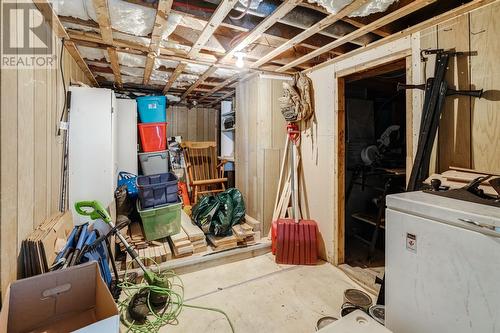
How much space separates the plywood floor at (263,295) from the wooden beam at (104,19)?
2382 millimetres

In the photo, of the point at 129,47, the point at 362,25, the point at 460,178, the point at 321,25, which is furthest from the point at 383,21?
the point at 129,47

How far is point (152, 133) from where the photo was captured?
4.02 meters

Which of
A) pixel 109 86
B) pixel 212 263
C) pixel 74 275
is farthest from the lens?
pixel 109 86

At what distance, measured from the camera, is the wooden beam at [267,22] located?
1.66 m

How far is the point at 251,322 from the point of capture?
1925mm

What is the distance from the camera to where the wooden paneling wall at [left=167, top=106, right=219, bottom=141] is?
5203 millimetres

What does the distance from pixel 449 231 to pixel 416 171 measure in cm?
89

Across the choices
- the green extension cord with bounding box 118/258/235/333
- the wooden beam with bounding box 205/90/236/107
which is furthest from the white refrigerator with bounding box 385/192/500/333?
the wooden beam with bounding box 205/90/236/107

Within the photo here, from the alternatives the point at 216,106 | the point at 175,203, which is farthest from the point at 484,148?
the point at 216,106

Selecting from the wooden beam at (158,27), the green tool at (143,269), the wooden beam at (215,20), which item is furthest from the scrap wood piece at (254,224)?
the wooden beam at (158,27)

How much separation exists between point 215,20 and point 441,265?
6.83 feet

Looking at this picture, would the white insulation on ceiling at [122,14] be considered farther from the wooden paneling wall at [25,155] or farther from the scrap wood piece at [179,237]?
the scrap wood piece at [179,237]

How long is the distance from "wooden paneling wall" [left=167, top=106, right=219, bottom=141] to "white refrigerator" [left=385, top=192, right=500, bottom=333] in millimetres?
4662

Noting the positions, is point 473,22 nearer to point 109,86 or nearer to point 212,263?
point 212,263
